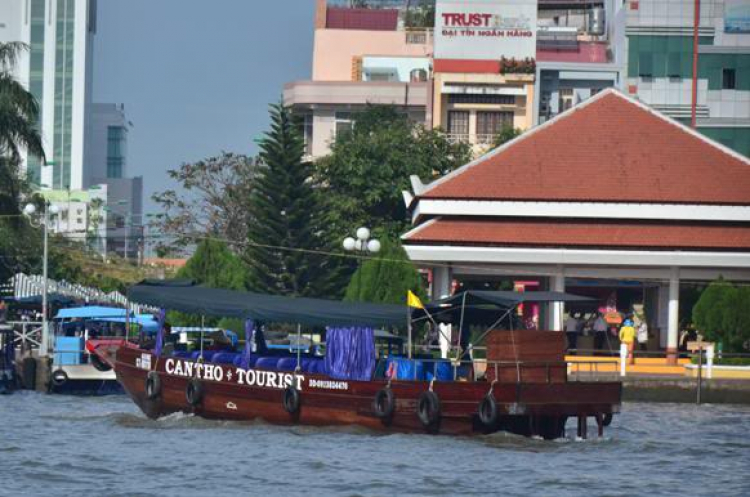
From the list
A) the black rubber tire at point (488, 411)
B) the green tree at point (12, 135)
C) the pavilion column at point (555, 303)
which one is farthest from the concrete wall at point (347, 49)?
the black rubber tire at point (488, 411)

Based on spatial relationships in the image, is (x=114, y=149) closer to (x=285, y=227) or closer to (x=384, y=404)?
(x=285, y=227)

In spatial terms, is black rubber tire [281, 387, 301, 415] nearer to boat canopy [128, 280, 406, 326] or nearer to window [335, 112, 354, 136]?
boat canopy [128, 280, 406, 326]

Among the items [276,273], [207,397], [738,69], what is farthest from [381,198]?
[207,397]

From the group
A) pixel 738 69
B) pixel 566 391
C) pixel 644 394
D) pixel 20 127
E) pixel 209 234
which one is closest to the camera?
pixel 566 391

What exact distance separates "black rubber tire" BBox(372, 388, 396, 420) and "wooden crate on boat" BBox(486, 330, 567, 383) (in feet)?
6.11

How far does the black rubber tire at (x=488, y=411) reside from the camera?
35531 mm

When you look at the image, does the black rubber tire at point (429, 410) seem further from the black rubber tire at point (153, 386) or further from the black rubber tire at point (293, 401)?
the black rubber tire at point (153, 386)

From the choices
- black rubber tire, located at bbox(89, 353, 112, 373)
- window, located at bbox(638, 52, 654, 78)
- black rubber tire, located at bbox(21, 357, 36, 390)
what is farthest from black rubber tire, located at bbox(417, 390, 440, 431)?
window, located at bbox(638, 52, 654, 78)

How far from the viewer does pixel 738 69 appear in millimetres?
75500

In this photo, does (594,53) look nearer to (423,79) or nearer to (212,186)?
(423,79)

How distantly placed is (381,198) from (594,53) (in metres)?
21.1

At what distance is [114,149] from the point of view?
185875mm

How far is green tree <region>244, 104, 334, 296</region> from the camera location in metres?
67.2

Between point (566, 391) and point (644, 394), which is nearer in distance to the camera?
point (566, 391)
